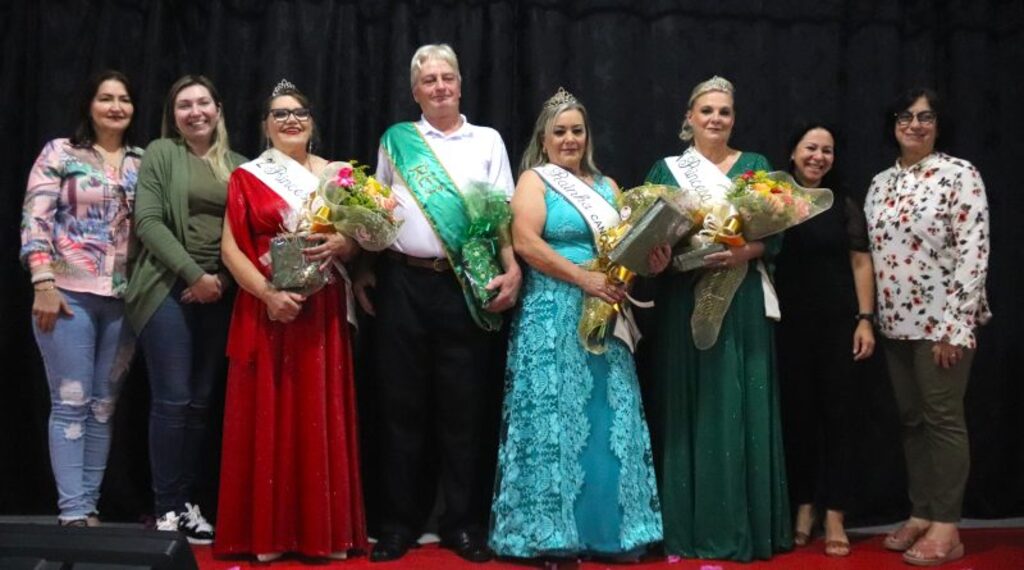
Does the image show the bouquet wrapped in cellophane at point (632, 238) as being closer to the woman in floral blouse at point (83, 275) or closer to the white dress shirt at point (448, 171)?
the white dress shirt at point (448, 171)

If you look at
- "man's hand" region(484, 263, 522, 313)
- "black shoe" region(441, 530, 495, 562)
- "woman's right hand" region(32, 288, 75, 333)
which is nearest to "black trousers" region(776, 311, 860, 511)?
"man's hand" region(484, 263, 522, 313)

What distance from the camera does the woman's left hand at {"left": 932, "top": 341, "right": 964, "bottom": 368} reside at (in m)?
2.89

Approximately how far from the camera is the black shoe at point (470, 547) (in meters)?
2.90

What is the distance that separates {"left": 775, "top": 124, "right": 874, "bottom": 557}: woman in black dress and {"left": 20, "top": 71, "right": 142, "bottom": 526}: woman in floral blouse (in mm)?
2015

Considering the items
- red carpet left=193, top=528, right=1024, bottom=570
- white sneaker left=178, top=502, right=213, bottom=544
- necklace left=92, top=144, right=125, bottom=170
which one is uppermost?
necklace left=92, top=144, right=125, bottom=170

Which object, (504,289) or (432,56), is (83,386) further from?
(432,56)

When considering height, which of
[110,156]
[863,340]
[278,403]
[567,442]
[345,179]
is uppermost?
[110,156]

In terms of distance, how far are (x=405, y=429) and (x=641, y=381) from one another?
0.88m

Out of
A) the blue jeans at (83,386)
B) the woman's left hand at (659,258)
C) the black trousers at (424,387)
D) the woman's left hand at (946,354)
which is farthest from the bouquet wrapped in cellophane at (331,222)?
the woman's left hand at (946,354)

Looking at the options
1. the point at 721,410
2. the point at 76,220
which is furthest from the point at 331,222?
the point at 721,410

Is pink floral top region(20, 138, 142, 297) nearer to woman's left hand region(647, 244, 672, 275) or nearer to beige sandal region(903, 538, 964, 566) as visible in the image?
woman's left hand region(647, 244, 672, 275)

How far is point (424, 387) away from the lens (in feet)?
9.65

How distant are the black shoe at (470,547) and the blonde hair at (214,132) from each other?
1.26m

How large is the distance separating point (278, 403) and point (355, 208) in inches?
24.6
